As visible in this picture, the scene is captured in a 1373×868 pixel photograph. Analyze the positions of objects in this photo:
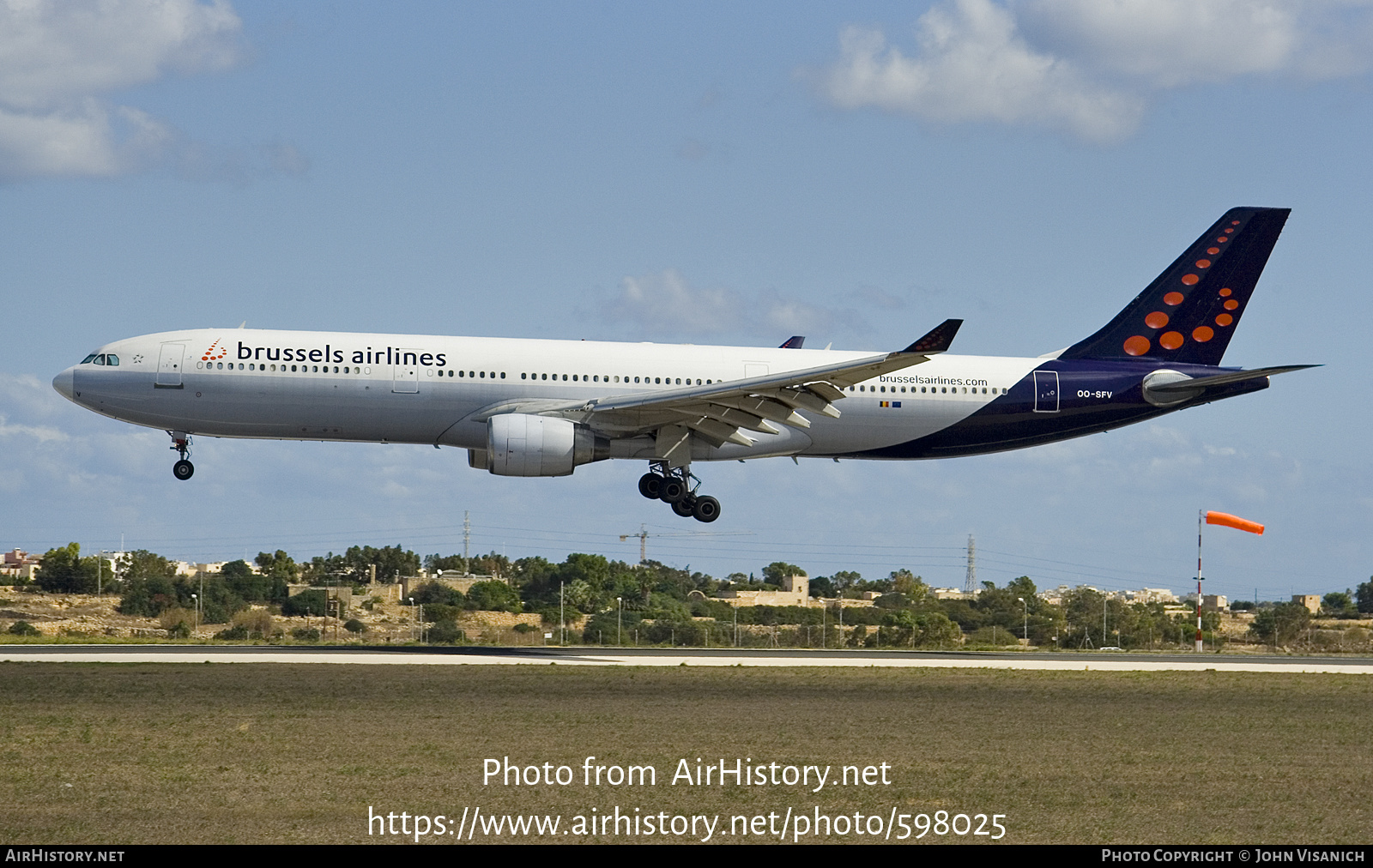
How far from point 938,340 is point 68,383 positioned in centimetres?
2169

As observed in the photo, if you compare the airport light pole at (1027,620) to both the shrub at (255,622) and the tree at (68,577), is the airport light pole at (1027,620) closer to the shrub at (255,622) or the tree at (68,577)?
the shrub at (255,622)

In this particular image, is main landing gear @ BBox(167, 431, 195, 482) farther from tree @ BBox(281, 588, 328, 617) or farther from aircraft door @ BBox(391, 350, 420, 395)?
tree @ BBox(281, 588, 328, 617)

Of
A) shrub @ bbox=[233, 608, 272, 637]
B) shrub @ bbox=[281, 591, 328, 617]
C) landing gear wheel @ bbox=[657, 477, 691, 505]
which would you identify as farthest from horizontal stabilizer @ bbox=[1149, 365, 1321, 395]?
shrub @ bbox=[281, 591, 328, 617]

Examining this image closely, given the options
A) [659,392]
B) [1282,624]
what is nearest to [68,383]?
[659,392]

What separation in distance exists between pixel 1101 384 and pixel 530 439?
16.8m

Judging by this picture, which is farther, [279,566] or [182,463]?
[279,566]

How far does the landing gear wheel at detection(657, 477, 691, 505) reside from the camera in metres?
41.7

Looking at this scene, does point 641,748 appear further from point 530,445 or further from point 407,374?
point 407,374

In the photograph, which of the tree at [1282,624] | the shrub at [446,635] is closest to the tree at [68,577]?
the shrub at [446,635]

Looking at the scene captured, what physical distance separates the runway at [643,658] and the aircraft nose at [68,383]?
635cm

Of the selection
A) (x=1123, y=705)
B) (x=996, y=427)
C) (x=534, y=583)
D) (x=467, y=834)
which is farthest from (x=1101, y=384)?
(x=534, y=583)

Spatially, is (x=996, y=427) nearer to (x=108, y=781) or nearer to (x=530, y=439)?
(x=530, y=439)

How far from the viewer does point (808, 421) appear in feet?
134

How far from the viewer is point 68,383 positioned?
124ft
